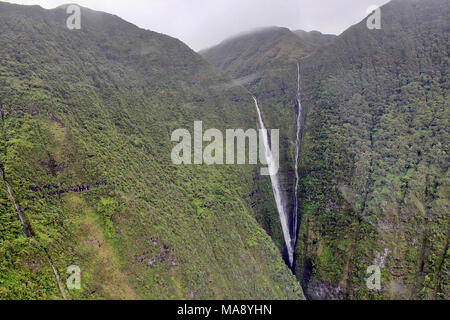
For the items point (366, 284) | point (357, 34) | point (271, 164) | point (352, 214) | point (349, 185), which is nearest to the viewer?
point (366, 284)

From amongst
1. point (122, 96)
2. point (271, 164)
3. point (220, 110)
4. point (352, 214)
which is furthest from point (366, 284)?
point (122, 96)

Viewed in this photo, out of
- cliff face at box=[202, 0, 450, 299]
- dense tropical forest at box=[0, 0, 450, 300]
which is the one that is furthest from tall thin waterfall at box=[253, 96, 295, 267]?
cliff face at box=[202, 0, 450, 299]

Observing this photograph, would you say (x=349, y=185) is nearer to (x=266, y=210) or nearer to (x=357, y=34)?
(x=266, y=210)

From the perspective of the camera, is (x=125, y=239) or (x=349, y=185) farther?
(x=349, y=185)

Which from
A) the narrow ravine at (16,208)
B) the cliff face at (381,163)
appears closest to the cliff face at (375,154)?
the cliff face at (381,163)

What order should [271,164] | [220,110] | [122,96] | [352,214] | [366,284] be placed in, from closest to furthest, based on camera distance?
[366,284]
[352,214]
[122,96]
[271,164]
[220,110]

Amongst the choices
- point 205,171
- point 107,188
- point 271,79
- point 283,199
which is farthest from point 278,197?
point 271,79

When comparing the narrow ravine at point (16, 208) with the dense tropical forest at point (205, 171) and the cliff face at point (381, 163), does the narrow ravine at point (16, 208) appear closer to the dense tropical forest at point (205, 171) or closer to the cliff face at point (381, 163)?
the dense tropical forest at point (205, 171)
